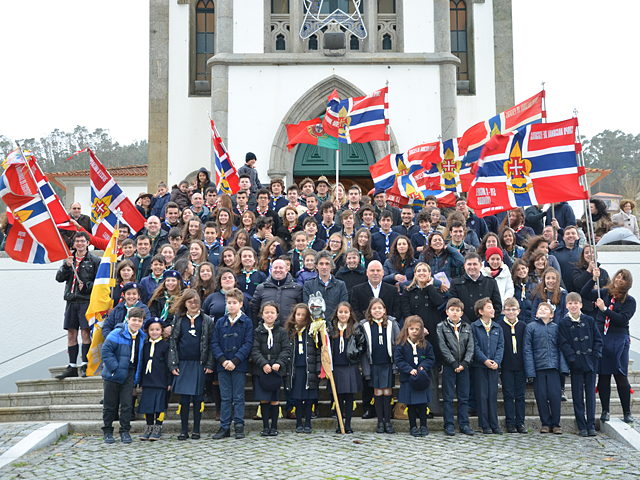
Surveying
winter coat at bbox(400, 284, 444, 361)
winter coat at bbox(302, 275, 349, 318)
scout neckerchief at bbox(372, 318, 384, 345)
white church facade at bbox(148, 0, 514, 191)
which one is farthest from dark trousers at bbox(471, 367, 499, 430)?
white church facade at bbox(148, 0, 514, 191)

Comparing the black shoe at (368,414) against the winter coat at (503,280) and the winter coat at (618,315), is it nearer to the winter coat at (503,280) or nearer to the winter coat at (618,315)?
the winter coat at (503,280)

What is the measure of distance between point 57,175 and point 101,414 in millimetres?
19826

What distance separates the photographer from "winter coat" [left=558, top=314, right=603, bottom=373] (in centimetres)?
826

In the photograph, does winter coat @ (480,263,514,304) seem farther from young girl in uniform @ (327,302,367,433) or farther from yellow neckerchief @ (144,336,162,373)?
yellow neckerchief @ (144,336,162,373)

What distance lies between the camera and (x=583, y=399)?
834cm

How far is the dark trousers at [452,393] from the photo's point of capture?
8.27m

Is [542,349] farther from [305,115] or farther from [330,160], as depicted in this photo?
[305,115]

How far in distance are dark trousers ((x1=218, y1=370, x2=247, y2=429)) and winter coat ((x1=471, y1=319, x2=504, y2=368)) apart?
Result: 274 centimetres

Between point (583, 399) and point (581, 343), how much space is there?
0.66m

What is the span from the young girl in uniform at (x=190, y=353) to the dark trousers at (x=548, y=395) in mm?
3815

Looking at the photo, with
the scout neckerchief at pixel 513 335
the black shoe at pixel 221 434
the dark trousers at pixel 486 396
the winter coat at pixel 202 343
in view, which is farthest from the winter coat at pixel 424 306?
the black shoe at pixel 221 434

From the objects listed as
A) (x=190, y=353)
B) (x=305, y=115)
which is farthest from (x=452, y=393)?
(x=305, y=115)

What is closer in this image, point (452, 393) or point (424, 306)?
point (452, 393)

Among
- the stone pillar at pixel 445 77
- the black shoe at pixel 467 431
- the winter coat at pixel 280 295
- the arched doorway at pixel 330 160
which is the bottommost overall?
the black shoe at pixel 467 431
